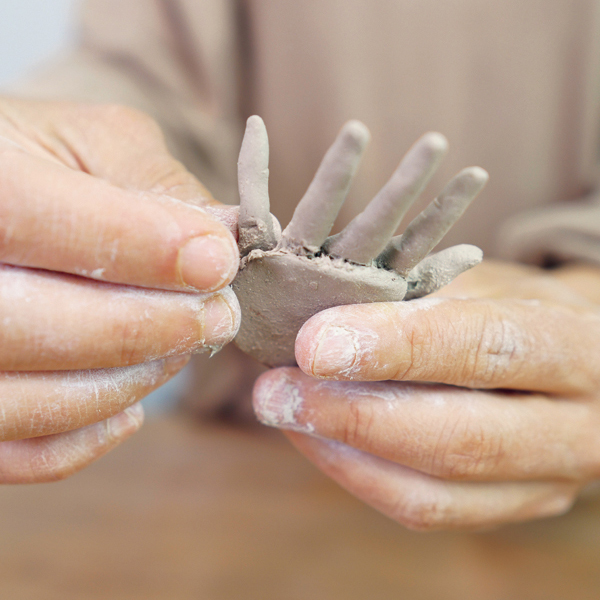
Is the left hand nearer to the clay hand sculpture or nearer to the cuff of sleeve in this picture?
the clay hand sculpture

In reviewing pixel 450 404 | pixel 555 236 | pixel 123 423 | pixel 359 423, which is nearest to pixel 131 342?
pixel 123 423

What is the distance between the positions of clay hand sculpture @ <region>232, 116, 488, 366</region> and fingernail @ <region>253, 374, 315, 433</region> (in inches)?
2.5

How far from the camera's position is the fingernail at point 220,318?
608 millimetres

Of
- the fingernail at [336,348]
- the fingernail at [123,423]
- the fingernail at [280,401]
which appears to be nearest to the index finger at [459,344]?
the fingernail at [336,348]

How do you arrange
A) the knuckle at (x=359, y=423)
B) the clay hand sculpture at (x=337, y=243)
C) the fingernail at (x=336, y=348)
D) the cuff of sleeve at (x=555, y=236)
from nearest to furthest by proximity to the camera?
1. the clay hand sculpture at (x=337, y=243)
2. the fingernail at (x=336, y=348)
3. the knuckle at (x=359, y=423)
4. the cuff of sleeve at (x=555, y=236)

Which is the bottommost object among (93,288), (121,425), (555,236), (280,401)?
(121,425)

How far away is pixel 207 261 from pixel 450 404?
0.43m

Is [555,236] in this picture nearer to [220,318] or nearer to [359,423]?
[359,423]

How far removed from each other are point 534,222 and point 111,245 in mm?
1085

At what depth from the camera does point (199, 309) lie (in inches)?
23.6

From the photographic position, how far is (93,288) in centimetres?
57

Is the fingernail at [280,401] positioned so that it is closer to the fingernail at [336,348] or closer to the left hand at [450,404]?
the left hand at [450,404]

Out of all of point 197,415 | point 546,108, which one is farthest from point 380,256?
point 197,415

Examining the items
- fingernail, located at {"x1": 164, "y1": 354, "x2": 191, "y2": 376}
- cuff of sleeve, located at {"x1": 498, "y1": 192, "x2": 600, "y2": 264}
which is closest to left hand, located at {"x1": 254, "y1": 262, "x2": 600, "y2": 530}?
fingernail, located at {"x1": 164, "y1": 354, "x2": 191, "y2": 376}
